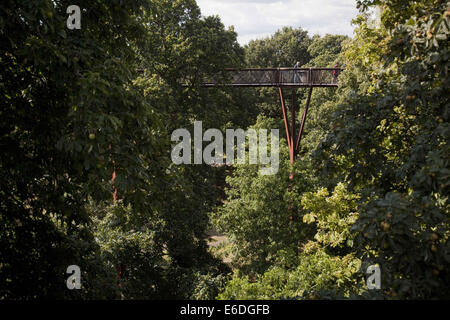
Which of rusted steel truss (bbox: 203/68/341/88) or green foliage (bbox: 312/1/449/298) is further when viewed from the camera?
rusted steel truss (bbox: 203/68/341/88)

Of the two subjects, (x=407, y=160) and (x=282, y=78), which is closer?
(x=407, y=160)

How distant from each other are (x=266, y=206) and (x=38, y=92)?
28.2 feet

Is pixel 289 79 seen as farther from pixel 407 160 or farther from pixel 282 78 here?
pixel 407 160

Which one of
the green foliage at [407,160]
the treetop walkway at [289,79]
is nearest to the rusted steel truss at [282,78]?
the treetop walkway at [289,79]

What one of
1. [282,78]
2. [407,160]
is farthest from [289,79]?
[407,160]

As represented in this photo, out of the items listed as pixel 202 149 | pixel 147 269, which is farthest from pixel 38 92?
pixel 202 149

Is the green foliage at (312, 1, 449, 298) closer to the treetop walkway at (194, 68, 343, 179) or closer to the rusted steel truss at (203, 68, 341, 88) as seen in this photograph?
the treetop walkway at (194, 68, 343, 179)

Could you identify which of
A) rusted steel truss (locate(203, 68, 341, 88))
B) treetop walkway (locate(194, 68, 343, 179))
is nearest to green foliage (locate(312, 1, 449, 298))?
treetop walkway (locate(194, 68, 343, 179))

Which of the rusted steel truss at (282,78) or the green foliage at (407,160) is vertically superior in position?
the rusted steel truss at (282,78)

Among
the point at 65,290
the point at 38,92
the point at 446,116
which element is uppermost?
the point at 38,92

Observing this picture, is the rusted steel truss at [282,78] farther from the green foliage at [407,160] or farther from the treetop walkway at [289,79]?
the green foliage at [407,160]
